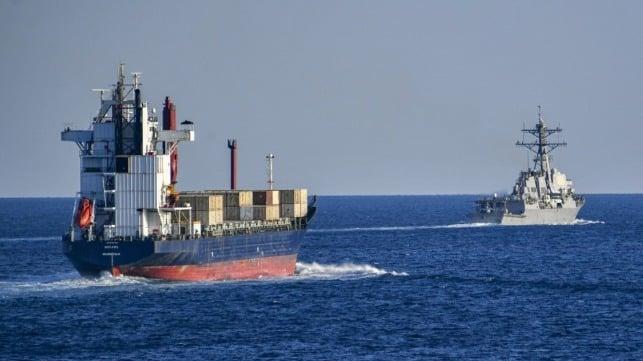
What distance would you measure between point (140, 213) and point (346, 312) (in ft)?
60.5

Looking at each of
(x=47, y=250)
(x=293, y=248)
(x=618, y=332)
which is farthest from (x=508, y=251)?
(x=618, y=332)

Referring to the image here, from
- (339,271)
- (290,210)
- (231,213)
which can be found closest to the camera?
(339,271)

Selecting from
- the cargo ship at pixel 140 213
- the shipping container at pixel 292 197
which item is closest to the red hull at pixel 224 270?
the cargo ship at pixel 140 213

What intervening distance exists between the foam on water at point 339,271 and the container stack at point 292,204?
13.2 feet

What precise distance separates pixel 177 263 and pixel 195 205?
8.67m

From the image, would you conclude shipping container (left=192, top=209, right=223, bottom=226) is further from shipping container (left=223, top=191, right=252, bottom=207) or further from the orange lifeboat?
the orange lifeboat

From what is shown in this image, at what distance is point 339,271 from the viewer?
10400cm

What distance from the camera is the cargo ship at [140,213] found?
86.7 m

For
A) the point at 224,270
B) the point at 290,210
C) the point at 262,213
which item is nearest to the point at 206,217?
the point at 224,270

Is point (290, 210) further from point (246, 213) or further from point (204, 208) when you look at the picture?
point (204, 208)

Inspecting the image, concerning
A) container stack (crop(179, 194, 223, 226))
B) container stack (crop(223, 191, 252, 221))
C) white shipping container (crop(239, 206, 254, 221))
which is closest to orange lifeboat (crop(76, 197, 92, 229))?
container stack (crop(179, 194, 223, 226))

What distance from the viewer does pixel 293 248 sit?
105 m

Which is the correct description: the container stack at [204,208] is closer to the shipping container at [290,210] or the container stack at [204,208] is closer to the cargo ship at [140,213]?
the cargo ship at [140,213]

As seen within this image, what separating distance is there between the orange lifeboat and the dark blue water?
3764mm
